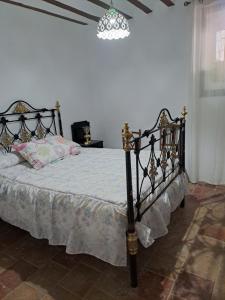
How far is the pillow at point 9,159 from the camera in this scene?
2396 millimetres

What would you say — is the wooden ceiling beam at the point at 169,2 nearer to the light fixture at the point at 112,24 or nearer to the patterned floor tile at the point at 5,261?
the light fixture at the point at 112,24

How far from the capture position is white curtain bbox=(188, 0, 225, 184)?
9.29ft

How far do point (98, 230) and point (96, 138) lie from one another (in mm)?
2751

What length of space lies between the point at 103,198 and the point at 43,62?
234cm

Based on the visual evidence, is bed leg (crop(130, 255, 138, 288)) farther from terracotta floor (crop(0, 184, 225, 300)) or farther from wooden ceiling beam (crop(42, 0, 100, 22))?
wooden ceiling beam (crop(42, 0, 100, 22))

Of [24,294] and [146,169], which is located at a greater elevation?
[146,169]

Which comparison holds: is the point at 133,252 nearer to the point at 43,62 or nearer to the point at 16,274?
the point at 16,274

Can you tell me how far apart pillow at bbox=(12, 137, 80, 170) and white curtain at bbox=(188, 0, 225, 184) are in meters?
1.81

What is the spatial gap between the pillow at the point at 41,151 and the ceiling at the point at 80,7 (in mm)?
1643

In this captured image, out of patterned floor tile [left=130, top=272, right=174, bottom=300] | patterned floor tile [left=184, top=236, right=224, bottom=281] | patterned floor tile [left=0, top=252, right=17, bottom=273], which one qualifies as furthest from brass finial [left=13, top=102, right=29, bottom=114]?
patterned floor tile [left=184, top=236, right=224, bottom=281]

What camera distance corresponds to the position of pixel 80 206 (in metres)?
1.67

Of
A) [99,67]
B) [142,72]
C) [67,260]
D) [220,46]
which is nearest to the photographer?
[67,260]

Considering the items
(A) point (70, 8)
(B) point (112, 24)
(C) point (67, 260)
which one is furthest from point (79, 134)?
(C) point (67, 260)

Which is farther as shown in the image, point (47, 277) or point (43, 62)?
point (43, 62)
